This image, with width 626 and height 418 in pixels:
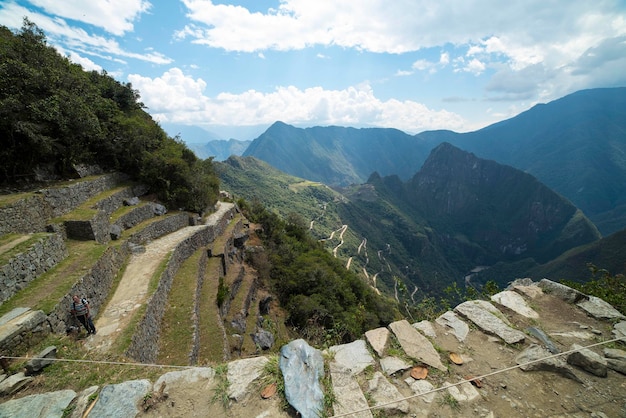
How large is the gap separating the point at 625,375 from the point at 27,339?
10884 millimetres

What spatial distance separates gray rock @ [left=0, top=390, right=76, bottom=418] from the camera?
365 cm

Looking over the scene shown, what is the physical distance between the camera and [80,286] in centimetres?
869

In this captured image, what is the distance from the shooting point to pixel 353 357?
433 centimetres

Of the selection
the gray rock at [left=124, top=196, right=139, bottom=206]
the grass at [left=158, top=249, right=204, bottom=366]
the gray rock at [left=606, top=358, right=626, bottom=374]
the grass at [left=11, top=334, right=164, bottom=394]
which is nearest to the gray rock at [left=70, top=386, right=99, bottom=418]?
the grass at [left=11, top=334, right=164, bottom=394]

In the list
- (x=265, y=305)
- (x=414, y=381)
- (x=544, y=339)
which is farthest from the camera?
(x=265, y=305)

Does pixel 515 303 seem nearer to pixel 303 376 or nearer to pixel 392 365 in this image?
pixel 392 365

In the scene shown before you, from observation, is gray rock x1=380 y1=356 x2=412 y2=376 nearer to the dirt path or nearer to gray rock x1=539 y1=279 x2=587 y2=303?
gray rock x1=539 y1=279 x2=587 y2=303

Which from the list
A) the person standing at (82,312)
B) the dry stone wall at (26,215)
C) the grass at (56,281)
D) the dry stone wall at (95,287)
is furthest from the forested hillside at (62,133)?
the person standing at (82,312)

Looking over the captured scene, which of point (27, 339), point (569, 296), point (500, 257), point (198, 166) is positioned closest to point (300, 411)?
point (569, 296)

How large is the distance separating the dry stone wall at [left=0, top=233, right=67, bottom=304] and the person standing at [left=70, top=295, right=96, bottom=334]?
1690 mm

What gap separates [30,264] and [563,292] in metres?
14.4

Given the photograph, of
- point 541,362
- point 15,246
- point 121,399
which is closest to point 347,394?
point 541,362

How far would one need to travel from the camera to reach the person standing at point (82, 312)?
759 centimetres

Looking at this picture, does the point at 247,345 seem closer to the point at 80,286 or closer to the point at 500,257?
the point at 80,286
